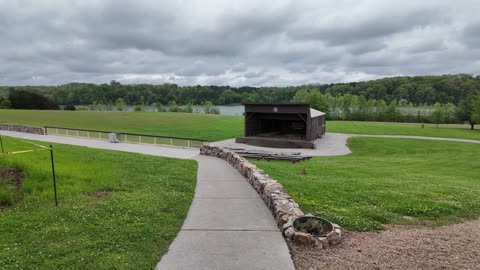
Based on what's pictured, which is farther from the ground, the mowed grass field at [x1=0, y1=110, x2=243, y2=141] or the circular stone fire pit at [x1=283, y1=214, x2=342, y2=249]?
the circular stone fire pit at [x1=283, y1=214, x2=342, y2=249]

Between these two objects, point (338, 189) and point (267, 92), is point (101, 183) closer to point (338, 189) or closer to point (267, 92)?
point (338, 189)

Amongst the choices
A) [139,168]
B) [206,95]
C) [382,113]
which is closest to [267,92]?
[206,95]

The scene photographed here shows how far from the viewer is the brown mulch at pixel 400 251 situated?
4109mm

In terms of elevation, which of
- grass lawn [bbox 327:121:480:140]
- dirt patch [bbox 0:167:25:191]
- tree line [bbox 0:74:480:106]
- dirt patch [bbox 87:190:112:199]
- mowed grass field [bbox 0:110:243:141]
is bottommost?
grass lawn [bbox 327:121:480:140]

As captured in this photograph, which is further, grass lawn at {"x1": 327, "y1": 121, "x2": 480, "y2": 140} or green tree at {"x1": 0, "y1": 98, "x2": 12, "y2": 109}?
green tree at {"x1": 0, "y1": 98, "x2": 12, "y2": 109}

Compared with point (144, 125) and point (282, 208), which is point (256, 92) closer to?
point (144, 125)

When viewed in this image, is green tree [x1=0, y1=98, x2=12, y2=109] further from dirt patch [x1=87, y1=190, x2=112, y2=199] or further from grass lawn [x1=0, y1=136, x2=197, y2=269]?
dirt patch [x1=87, y1=190, x2=112, y2=199]

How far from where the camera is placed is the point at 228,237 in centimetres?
508

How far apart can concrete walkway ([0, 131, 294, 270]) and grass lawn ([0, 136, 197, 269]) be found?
0.29m

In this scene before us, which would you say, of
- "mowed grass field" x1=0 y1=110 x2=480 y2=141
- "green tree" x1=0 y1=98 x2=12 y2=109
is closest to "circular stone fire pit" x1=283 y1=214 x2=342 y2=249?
"mowed grass field" x1=0 y1=110 x2=480 y2=141

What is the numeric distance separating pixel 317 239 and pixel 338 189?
3.91 m

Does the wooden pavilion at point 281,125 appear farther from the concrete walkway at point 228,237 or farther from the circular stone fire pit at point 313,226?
the circular stone fire pit at point 313,226

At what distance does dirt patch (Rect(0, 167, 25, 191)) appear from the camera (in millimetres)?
7301

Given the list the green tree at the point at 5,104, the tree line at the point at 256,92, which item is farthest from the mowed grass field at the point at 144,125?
the tree line at the point at 256,92
